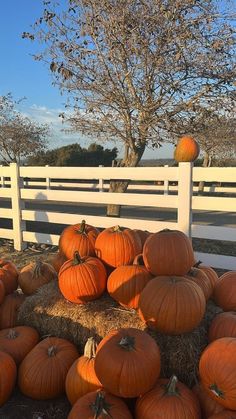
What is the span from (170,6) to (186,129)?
2.39 m

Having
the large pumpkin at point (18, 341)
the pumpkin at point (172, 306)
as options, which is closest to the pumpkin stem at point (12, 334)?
the large pumpkin at point (18, 341)

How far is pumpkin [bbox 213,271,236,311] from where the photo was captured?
3146 mm

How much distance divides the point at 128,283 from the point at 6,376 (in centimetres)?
106

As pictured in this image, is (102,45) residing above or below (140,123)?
above

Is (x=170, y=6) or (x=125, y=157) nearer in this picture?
(x=170, y=6)

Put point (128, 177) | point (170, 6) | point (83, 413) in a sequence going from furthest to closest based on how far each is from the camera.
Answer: point (170, 6) < point (128, 177) < point (83, 413)

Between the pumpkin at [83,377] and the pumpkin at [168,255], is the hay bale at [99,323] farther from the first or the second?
the pumpkin at [168,255]

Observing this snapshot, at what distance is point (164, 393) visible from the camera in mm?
2338

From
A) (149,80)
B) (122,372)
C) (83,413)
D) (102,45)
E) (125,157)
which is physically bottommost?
(83,413)

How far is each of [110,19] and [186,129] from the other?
2684 mm

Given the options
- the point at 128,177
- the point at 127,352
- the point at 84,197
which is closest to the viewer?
the point at 127,352

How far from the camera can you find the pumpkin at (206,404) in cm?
233

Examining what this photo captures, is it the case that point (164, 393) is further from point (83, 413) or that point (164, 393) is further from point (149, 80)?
point (149, 80)

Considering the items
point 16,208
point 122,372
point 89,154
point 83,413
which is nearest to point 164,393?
point 122,372
